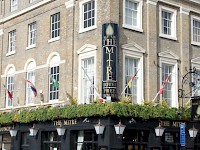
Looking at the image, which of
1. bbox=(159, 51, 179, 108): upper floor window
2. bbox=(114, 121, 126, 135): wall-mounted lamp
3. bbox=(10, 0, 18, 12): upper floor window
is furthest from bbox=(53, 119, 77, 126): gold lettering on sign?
bbox=(10, 0, 18, 12): upper floor window

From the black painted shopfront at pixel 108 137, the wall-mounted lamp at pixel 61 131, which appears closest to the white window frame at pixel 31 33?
the black painted shopfront at pixel 108 137

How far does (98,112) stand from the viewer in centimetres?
2009

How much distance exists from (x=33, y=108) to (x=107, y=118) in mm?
6730

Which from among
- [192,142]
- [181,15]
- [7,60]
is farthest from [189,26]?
[7,60]

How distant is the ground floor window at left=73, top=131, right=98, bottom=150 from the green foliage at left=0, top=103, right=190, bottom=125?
1.14 metres

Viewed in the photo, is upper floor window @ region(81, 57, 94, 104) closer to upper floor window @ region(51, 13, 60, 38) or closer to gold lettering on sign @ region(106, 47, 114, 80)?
gold lettering on sign @ region(106, 47, 114, 80)

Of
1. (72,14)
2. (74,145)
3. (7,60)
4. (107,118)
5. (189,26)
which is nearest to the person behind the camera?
(107,118)

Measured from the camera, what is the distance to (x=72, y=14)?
2388cm

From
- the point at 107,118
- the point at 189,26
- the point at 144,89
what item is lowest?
the point at 107,118

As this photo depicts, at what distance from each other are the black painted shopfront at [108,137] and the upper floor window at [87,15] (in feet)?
17.1

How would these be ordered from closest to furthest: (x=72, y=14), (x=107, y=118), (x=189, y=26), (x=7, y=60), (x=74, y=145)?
(x=107, y=118) < (x=74, y=145) < (x=72, y=14) < (x=189, y=26) < (x=7, y=60)

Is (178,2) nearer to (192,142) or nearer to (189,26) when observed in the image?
(189,26)

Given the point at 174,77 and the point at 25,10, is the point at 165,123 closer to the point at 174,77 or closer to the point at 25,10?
the point at 174,77

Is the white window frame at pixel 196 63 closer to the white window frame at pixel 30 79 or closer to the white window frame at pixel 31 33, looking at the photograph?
the white window frame at pixel 30 79
